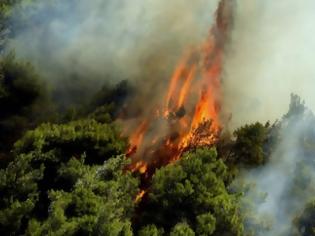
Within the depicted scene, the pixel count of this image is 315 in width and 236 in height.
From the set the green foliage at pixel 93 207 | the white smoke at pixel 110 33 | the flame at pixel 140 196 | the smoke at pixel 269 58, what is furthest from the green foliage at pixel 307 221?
the white smoke at pixel 110 33

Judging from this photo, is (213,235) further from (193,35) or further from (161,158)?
(193,35)

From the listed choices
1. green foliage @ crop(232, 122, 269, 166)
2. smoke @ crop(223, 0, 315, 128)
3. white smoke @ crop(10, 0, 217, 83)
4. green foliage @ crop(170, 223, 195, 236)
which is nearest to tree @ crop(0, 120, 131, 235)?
green foliage @ crop(170, 223, 195, 236)

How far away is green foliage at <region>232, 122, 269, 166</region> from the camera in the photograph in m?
27.3

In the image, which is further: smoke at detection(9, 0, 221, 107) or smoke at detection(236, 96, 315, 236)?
smoke at detection(9, 0, 221, 107)

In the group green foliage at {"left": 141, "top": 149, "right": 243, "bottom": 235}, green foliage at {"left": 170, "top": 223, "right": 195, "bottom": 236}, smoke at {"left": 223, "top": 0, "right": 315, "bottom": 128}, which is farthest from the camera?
smoke at {"left": 223, "top": 0, "right": 315, "bottom": 128}

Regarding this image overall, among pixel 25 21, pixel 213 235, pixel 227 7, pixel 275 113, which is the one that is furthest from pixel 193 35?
pixel 213 235

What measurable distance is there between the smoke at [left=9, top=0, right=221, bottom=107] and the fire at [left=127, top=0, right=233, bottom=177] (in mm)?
1115

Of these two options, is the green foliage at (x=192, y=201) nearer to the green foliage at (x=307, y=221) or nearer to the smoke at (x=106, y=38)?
the green foliage at (x=307, y=221)

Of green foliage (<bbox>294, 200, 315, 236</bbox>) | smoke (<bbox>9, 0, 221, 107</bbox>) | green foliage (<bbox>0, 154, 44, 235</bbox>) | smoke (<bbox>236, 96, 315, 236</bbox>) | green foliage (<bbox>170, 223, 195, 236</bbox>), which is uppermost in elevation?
smoke (<bbox>9, 0, 221, 107</bbox>)

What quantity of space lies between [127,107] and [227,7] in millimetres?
11571

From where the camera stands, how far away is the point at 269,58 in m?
40.4

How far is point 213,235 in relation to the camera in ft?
74.0

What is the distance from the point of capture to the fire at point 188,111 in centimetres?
2902

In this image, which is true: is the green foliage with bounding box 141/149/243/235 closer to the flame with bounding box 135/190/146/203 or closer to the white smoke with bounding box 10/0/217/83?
the flame with bounding box 135/190/146/203
